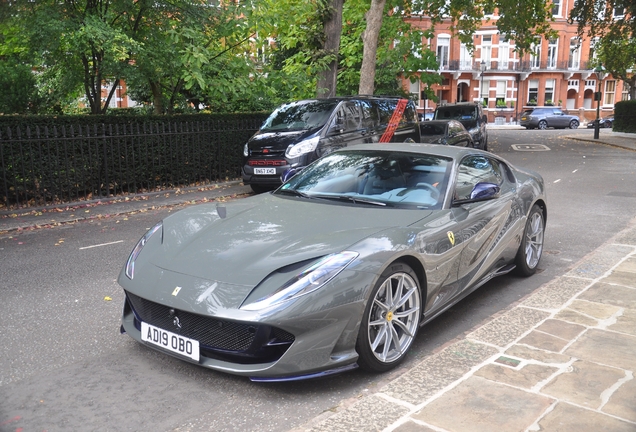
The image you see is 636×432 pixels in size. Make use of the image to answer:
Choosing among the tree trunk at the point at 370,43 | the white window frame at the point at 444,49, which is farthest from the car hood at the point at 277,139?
the white window frame at the point at 444,49

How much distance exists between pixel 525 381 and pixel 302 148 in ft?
27.5

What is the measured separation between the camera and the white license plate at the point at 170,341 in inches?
133

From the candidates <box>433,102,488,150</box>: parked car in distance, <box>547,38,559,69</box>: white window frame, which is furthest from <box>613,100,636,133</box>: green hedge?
<box>547,38,559,69</box>: white window frame

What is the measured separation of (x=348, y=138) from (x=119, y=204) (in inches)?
188

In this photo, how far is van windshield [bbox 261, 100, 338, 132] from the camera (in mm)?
11836

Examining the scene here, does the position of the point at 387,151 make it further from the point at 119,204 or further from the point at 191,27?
the point at 191,27

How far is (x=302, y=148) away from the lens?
37.2 ft

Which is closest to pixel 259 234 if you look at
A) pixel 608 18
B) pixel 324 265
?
pixel 324 265

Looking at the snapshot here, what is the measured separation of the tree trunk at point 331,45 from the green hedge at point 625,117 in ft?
78.8

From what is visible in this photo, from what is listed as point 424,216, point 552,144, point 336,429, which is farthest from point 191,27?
point 552,144

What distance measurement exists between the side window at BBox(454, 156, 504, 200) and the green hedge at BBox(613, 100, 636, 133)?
32375 mm

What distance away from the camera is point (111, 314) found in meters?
4.88

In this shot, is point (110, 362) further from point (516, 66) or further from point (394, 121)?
point (516, 66)

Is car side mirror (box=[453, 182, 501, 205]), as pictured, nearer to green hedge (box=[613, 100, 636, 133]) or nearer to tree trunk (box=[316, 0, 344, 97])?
tree trunk (box=[316, 0, 344, 97])
